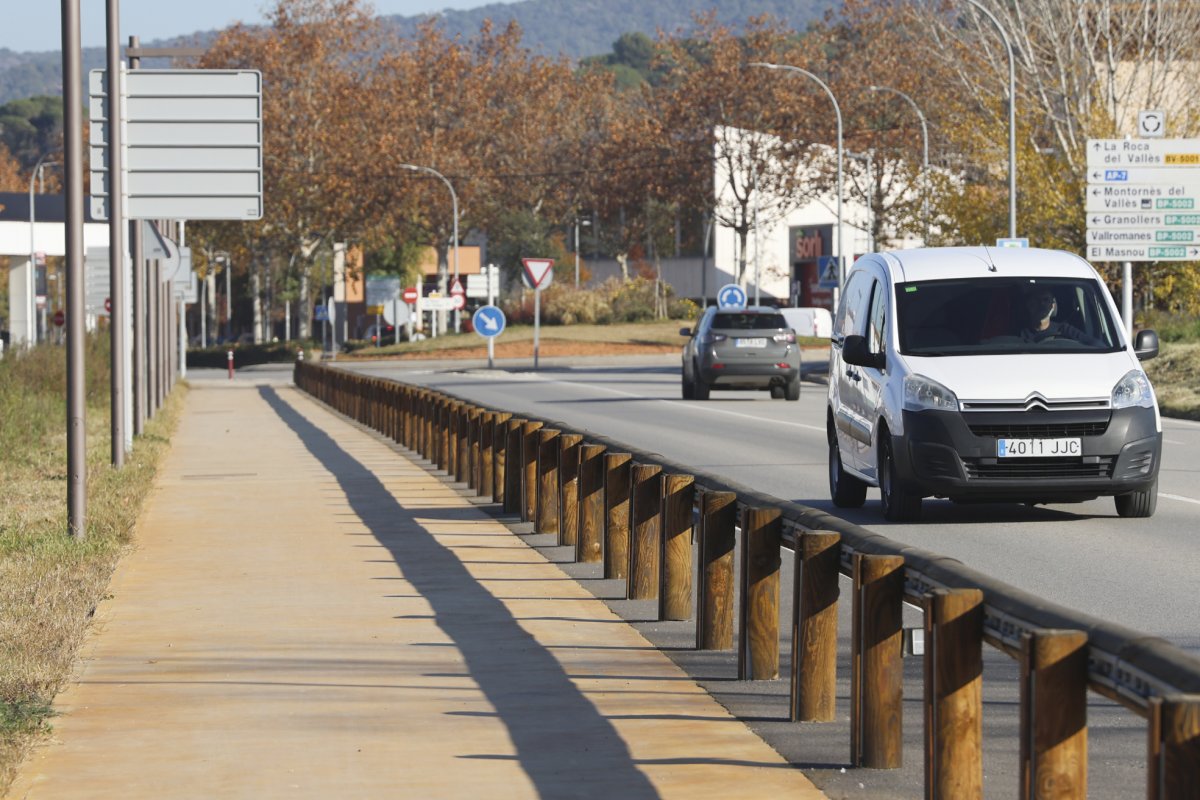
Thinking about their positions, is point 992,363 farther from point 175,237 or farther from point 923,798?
point 175,237

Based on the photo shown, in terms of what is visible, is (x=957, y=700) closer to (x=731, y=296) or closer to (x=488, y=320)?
(x=488, y=320)

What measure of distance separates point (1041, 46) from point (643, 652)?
44081 millimetres

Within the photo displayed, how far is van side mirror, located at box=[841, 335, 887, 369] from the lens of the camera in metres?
15.4

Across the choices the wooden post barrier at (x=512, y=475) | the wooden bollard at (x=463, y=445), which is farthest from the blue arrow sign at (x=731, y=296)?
the wooden post barrier at (x=512, y=475)

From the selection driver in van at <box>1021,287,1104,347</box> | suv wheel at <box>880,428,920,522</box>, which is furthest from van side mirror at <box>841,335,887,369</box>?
driver in van at <box>1021,287,1104,347</box>

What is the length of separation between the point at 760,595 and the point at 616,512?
147 inches

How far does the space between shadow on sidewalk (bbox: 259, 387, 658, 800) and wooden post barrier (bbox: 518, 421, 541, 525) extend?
109cm

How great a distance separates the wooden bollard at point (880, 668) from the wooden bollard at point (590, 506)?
612cm

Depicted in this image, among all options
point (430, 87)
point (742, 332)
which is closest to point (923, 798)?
point (742, 332)

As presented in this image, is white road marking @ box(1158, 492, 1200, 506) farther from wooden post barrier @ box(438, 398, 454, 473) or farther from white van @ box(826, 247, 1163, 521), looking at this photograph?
wooden post barrier @ box(438, 398, 454, 473)

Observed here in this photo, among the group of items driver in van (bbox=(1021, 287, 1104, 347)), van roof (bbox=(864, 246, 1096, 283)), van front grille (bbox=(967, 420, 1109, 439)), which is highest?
van roof (bbox=(864, 246, 1096, 283))

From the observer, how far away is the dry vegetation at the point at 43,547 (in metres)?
8.19

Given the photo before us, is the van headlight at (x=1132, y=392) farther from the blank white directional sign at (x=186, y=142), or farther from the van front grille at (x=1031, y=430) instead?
the blank white directional sign at (x=186, y=142)

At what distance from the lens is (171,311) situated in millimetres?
46688
